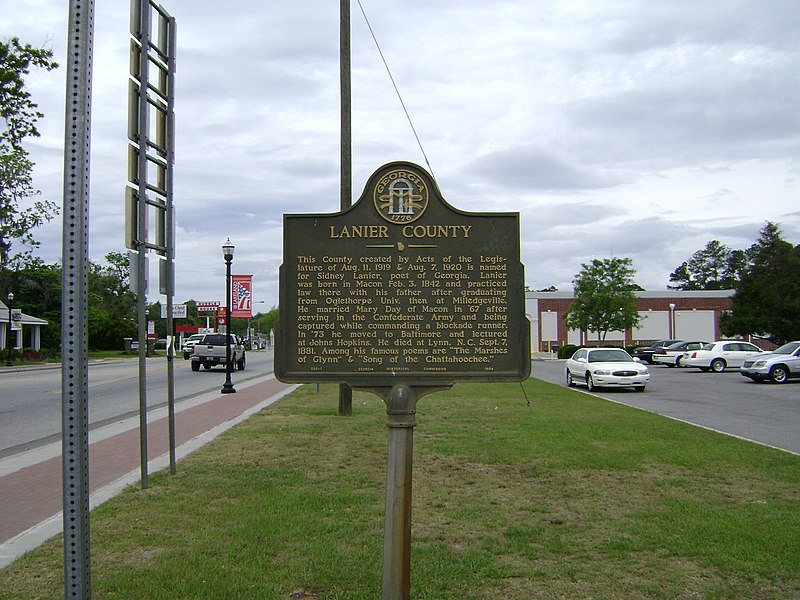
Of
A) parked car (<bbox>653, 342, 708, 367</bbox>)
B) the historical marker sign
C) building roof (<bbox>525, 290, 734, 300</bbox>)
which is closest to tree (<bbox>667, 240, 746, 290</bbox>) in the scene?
building roof (<bbox>525, 290, 734, 300</bbox>)

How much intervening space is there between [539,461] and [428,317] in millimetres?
5058

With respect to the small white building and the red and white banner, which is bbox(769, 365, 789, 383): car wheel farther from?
the small white building

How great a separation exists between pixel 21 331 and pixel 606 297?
49.1 m

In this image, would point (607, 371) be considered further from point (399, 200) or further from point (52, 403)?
point (399, 200)

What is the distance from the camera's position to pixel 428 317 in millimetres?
4977

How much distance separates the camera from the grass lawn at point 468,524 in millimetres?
5090

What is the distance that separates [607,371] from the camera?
2362 cm

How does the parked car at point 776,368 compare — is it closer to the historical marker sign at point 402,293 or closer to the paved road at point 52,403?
the paved road at point 52,403

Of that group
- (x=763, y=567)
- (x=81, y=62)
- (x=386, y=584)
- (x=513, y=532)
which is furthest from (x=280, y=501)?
(x=81, y=62)

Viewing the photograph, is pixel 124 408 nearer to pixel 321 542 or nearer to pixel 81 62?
pixel 321 542

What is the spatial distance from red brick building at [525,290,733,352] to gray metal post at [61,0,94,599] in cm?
7883

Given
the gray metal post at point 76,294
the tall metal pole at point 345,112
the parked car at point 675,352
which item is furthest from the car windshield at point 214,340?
the gray metal post at point 76,294

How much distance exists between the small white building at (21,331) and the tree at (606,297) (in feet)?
132

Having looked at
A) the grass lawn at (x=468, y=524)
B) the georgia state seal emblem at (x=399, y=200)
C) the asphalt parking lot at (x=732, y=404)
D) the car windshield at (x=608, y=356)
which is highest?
the georgia state seal emblem at (x=399, y=200)
